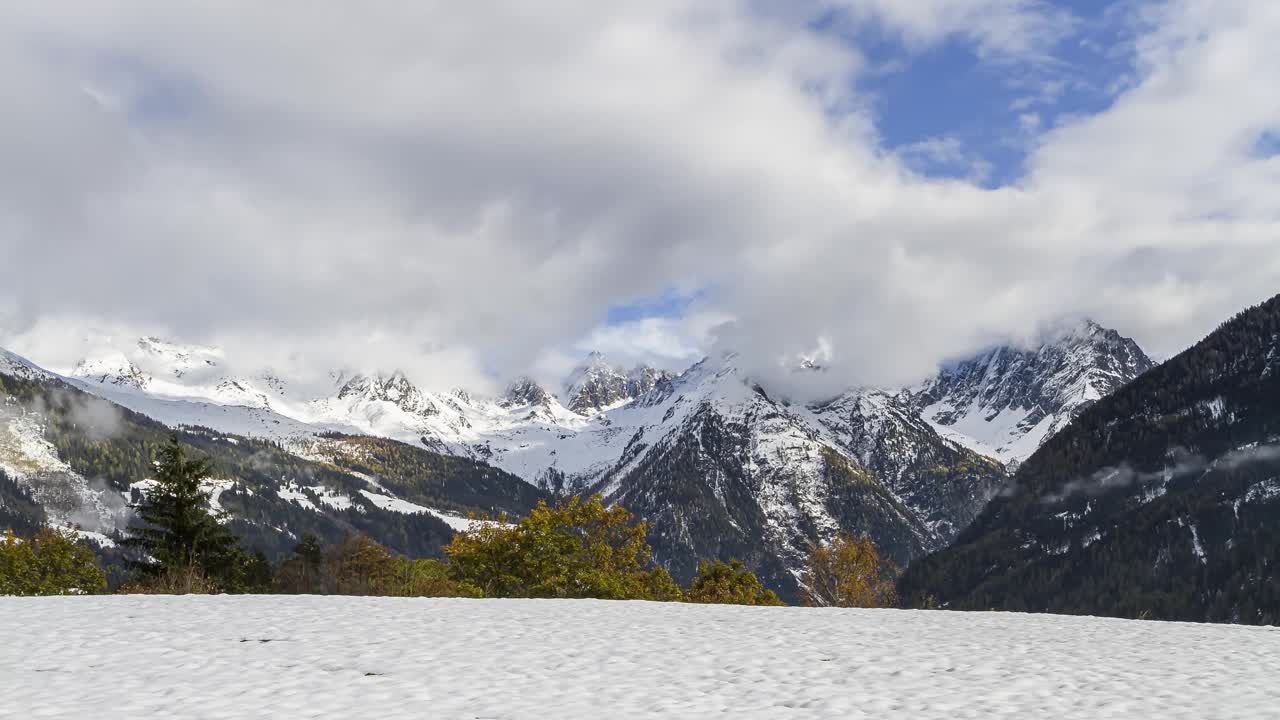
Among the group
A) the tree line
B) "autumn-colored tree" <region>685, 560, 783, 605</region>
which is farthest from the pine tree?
"autumn-colored tree" <region>685, 560, 783, 605</region>

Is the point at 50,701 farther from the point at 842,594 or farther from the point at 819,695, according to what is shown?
the point at 842,594

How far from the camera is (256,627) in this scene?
16.9m

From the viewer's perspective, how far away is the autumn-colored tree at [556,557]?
43.0 m

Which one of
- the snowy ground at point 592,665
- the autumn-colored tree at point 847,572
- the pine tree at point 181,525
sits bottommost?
the autumn-colored tree at point 847,572

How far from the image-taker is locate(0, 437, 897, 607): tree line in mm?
42719

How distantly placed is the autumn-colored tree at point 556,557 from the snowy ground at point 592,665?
2293 cm

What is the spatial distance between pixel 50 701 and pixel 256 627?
20.7ft

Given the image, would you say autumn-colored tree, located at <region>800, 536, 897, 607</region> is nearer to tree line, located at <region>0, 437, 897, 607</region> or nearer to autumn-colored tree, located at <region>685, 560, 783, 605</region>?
autumn-colored tree, located at <region>685, 560, 783, 605</region>

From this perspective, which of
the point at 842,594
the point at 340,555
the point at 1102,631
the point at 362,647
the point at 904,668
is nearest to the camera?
the point at 904,668

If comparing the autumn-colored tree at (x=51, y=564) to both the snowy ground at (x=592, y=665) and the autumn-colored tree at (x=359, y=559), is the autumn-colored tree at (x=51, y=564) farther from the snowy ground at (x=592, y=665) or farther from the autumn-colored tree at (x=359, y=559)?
the snowy ground at (x=592, y=665)

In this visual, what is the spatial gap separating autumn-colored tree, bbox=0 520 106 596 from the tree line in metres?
0.09

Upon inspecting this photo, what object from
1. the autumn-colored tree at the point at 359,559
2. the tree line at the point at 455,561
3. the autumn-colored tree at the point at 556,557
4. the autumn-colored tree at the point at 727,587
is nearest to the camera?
the tree line at the point at 455,561

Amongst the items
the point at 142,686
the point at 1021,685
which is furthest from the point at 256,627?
the point at 1021,685

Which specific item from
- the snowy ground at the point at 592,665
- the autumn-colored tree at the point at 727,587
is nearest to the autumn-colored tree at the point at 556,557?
the autumn-colored tree at the point at 727,587
